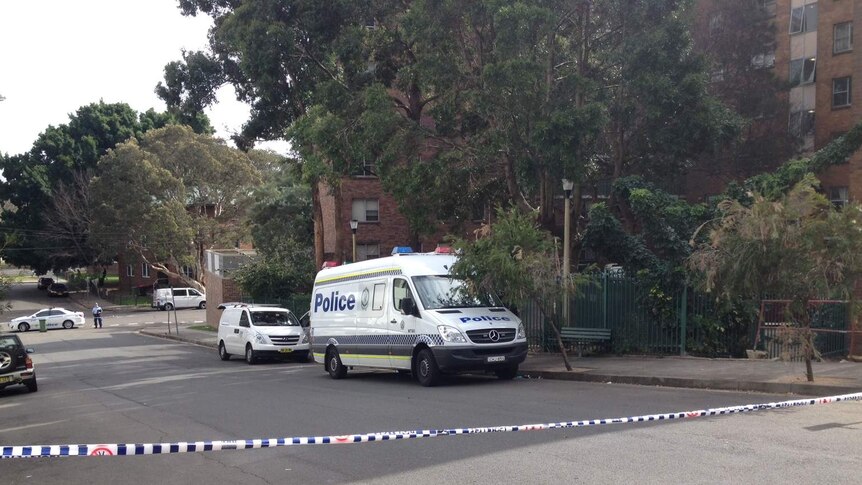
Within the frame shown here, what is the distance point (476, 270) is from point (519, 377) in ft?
8.90

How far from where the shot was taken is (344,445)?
29.7 feet

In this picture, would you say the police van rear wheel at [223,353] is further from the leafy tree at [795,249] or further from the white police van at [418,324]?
the leafy tree at [795,249]

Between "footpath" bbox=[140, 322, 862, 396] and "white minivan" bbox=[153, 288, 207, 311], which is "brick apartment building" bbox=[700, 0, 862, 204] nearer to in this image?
"footpath" bbox=[140, 322, 862, 396]

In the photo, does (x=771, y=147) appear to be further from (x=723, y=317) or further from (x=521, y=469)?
(x=521, y=469)

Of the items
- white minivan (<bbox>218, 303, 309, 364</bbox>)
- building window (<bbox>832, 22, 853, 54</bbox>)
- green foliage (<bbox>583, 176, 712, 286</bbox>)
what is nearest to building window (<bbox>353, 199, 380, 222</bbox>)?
white minivan (<bbox>218, 303, 309, 364</bbox>)

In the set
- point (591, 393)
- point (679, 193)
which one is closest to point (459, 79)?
point (591, 393)

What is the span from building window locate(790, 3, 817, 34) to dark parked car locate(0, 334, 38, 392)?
121 feet

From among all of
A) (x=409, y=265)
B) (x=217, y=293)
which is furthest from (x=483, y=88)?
(x=217, y=293)

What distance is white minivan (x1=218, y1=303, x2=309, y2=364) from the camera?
24.5 metres

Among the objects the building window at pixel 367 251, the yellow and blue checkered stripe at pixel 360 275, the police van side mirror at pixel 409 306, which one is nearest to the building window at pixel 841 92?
the building window at pixel 367 251

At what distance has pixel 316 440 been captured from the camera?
8.16 meters

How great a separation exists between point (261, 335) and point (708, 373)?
14.5 m

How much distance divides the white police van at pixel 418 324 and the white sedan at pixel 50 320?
37726 mm

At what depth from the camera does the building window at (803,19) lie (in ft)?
125
